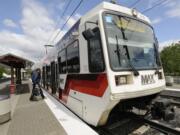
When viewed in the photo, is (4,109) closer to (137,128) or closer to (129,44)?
(137,128)

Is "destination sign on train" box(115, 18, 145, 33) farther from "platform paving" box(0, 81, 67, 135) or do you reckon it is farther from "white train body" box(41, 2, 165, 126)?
"platform paving" box(0, 81, 67, 135)

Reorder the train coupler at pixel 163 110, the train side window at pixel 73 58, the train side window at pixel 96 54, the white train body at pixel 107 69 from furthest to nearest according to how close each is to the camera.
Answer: the train side window at pixel 73 58 → the train coupler at pixel 163 110 → the train side window at pixel 96 54 → the white train body at pixel 107 69

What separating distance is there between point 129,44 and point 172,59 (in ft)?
174

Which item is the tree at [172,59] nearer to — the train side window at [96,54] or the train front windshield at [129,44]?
the train front windshield at [129,44]

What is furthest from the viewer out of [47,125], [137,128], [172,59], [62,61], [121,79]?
[172,59]

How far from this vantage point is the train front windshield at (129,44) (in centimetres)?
486

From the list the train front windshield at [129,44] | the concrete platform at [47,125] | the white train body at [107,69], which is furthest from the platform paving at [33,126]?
the train front windshield at [129,44]

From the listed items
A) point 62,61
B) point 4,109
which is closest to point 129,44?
point 62,61

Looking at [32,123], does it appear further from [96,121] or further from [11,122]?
[96,121]

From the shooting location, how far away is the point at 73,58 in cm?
667

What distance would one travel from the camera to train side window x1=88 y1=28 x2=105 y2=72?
482 centimetres

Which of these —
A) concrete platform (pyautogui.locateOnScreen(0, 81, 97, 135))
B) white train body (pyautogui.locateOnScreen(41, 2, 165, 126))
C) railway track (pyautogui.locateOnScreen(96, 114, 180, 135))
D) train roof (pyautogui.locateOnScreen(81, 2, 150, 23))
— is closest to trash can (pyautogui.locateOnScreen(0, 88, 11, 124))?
concrete platform (pyautogui.locateOnScreen(0, 81, 97, 135))

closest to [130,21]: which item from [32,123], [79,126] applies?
[79,126]

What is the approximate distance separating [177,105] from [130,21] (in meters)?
4.76
